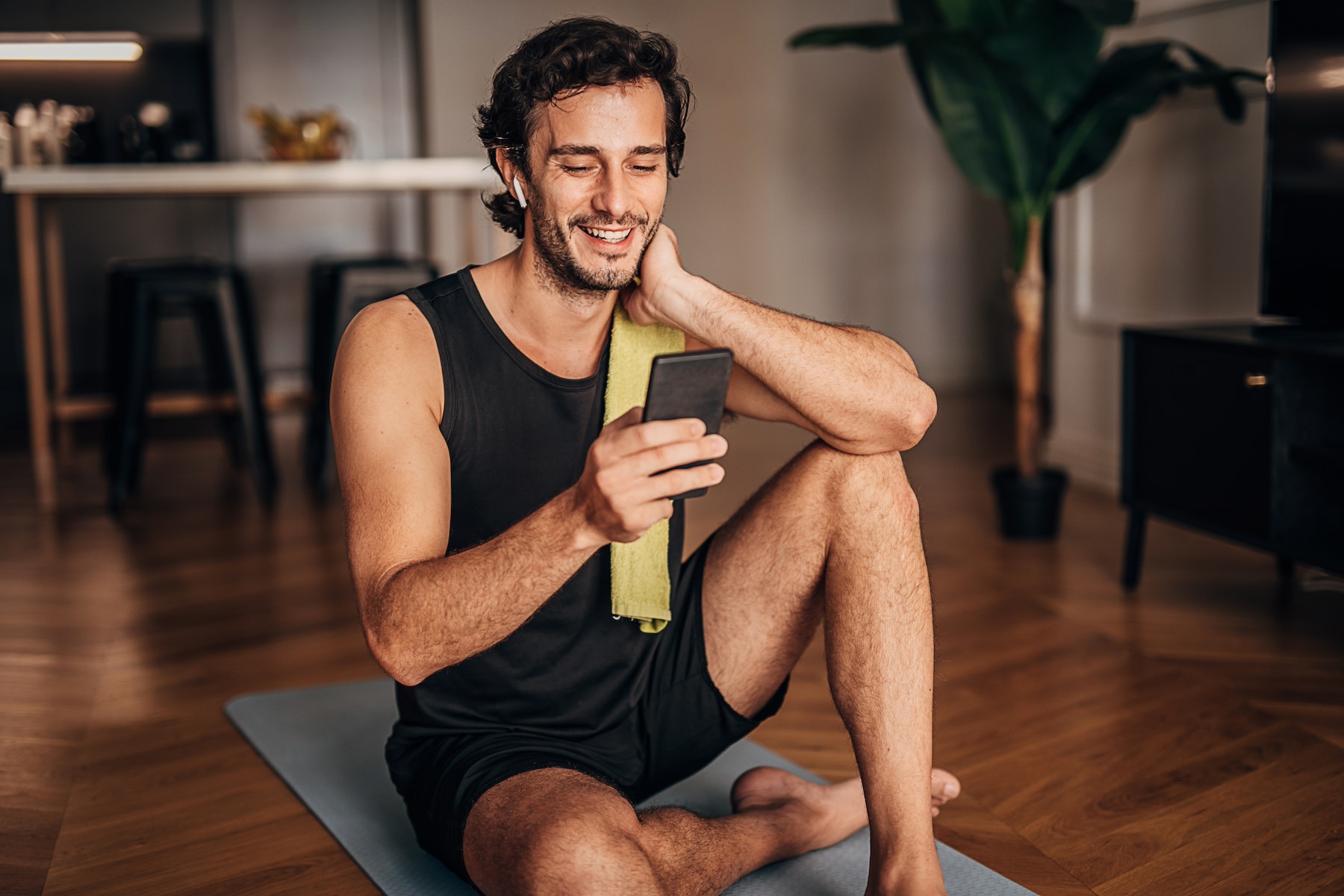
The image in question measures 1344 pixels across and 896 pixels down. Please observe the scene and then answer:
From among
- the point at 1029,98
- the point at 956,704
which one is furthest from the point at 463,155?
the point at 956,704

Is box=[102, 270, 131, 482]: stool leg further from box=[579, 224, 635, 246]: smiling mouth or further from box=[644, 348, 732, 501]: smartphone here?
box=[644, 348, 732, 501]: smartphone

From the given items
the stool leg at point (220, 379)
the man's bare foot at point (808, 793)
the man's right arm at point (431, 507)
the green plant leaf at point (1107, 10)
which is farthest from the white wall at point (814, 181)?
the man's right arm at point (431, 507)

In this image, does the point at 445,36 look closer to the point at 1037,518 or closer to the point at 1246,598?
the point at 1037,518

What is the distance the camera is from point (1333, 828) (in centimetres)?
170

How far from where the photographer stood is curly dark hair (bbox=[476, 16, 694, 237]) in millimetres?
1411

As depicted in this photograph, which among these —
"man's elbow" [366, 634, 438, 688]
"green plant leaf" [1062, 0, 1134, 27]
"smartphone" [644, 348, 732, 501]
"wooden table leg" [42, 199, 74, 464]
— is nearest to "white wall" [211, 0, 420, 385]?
"wooden table leg" [42, 199, 74, 464]

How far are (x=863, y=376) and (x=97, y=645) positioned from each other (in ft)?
6.07

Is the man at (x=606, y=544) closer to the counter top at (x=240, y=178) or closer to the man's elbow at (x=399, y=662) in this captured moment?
the man's elbow at (x=399, y=662)

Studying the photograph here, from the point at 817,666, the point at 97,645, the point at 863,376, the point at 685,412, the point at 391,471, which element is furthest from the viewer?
the point at 97,645

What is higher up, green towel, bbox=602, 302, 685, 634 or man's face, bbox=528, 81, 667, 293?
man's face, bbox=528, 81, 667, 293

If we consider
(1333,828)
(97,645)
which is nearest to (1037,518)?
(1333,828)

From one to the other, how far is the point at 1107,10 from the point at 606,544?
80.5 inches

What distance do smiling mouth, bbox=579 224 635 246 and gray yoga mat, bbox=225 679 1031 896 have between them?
791 mm

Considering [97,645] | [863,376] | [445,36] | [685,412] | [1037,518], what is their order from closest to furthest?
[685,412] → [863,376] → [97,645] → [1037,518] → [445,36]
